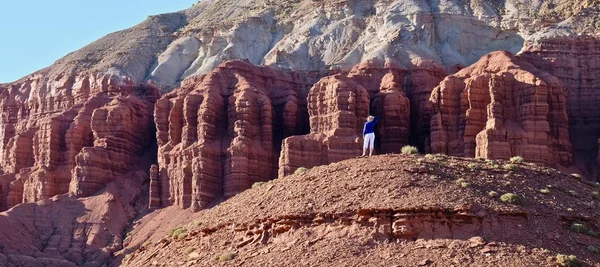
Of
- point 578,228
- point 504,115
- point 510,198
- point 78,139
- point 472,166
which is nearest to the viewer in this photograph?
point 578,228

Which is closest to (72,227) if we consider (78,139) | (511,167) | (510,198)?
(78,139)

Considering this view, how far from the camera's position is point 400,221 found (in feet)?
129

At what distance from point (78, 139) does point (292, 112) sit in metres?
16.2

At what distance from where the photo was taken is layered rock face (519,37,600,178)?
83.1m

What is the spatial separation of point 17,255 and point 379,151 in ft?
74.5

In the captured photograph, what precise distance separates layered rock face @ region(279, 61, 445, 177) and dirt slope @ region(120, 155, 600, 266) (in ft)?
104

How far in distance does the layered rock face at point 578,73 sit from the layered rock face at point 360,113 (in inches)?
275

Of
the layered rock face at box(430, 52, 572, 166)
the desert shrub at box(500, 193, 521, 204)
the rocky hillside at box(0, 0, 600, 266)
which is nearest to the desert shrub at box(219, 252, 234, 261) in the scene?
the desert shrub at box(500, 193, 521, 204)

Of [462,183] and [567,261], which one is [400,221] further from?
[567,261]

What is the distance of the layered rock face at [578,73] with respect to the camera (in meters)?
83.1

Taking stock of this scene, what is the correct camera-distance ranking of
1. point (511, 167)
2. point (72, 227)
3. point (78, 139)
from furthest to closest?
point (78, 139)
point (72, 227)
point (511, 167)

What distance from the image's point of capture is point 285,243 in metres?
40.6

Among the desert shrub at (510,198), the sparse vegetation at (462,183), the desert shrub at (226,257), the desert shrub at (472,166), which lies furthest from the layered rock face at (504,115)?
→ the desert shrub at (226,257)

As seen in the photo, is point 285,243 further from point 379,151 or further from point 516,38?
point 516,38
